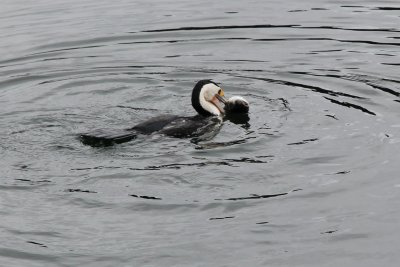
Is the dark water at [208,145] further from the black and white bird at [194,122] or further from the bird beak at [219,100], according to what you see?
the bird beak at [219,100]

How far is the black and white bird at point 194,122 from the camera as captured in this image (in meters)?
13.0

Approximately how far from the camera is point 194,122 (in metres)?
14.0

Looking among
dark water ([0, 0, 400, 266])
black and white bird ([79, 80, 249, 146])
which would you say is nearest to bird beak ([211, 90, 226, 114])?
black and white bird ([79, 80, 249, 146])

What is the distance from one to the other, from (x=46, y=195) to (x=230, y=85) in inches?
235

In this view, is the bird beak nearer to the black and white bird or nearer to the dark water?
the black and white bird

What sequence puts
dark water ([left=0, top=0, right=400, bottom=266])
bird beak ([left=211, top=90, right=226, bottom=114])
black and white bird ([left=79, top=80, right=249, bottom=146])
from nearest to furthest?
dark water ([left=0, top=0, right=400, bottom=266]), black and white bird ([left=79, top=80, right=249, bottom=146]), bird beak ([left=211, top=90, right=226, bottom=114])

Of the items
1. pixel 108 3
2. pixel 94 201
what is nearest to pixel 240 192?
pixel 94 201

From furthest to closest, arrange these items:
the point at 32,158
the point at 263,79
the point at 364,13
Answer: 1. the point at 364,13
2. the point at 263,79
3. the point at 32,158

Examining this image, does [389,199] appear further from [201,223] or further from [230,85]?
[230,85]

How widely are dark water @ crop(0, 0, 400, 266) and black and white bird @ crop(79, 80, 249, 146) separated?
173 millimetres

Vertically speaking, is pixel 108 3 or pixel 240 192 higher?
pixel 108 3

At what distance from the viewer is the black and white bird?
12953 millimetres

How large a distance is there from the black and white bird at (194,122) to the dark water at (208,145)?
0.17 m

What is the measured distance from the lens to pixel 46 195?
1137cm
